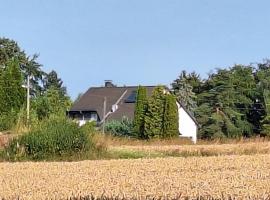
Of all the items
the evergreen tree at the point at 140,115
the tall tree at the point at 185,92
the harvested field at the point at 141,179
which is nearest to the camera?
the harvested field at the point at 141,179

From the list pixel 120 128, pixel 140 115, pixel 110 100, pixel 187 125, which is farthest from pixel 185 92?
pixel 140 115

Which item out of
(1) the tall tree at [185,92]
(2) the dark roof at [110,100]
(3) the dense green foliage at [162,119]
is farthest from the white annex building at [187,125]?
(3) the dense green foliage at [162,119]

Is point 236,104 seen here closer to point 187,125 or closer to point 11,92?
point 187,125

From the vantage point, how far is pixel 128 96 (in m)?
84.9

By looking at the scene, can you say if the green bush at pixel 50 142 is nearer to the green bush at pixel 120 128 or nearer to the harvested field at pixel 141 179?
the harvested field at pixel 141 179

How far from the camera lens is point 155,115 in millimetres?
58156

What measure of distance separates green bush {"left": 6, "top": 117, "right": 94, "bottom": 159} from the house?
43.3m

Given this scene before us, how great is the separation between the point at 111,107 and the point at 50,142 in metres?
55.6

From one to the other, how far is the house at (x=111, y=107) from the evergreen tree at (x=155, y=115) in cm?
1204

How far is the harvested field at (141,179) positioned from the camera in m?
13.1

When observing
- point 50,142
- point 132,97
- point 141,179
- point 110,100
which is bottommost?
point 141,179

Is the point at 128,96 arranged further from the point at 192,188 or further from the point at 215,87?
the point at 192,188

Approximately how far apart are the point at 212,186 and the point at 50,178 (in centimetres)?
509

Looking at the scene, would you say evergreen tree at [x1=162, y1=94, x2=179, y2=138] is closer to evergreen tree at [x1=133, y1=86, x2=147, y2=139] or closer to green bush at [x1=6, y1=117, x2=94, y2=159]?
evergreen tree at [x1=133, y1=86, x2=147, y2=139]
